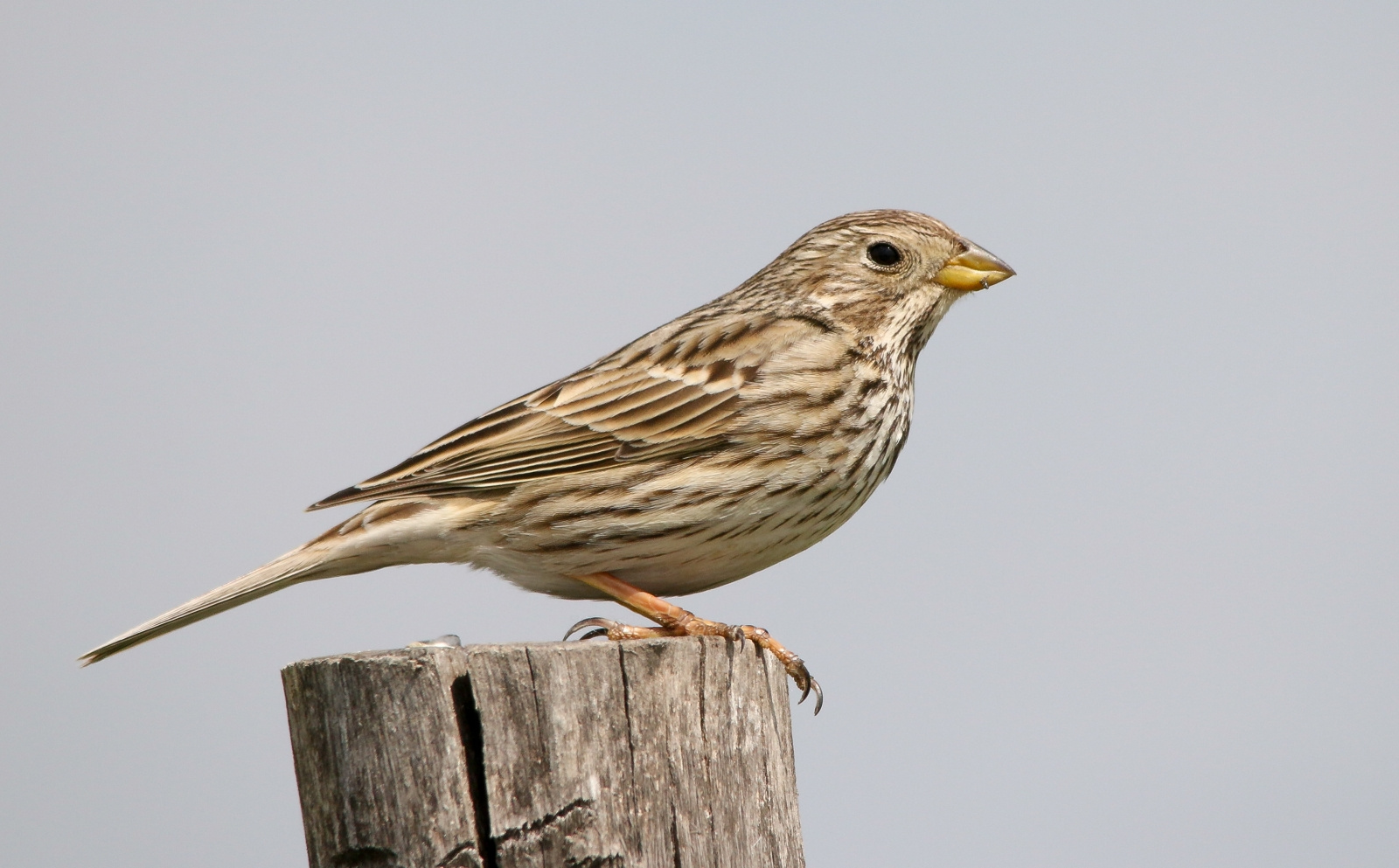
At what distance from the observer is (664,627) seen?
5836mm

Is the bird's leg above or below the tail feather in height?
below

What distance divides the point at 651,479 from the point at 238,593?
1828 millimetres

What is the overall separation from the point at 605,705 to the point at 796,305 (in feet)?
12.4

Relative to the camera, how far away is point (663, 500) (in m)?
6.23

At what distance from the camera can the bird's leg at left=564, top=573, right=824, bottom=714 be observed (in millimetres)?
5336

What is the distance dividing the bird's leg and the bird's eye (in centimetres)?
229

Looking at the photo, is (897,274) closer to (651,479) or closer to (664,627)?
(651,479)

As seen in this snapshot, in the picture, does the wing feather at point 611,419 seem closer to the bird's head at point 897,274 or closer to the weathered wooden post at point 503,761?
the bird's head at point 897,274

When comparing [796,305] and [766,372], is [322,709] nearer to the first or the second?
[766,372]

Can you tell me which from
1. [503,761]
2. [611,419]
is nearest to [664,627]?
[611,419]

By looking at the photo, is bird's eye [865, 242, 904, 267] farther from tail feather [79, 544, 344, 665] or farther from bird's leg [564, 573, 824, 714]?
tail feather [79, 544, 344, 665]

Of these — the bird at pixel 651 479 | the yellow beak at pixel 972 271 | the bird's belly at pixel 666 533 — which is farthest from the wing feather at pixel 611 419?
the yellow beak at pixel 972 271

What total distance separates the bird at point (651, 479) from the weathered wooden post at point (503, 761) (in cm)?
140

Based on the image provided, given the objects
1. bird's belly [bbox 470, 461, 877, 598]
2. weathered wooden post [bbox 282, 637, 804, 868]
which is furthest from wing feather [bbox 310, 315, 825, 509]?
weathered wooden post [bbox 282, 637, 804, 868]
